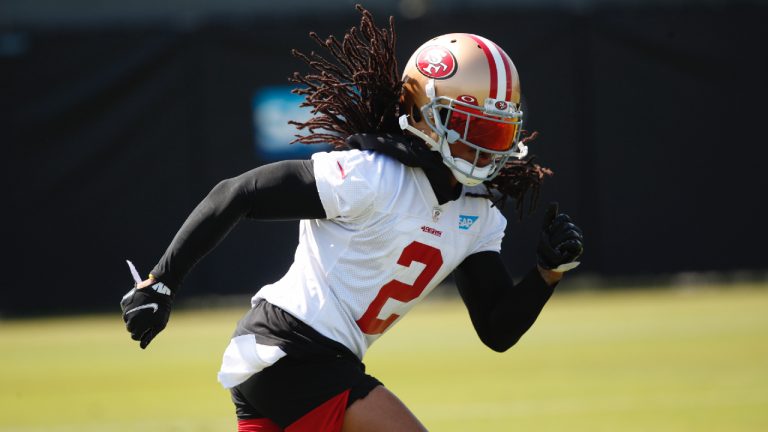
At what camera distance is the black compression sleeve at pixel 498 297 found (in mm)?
3924

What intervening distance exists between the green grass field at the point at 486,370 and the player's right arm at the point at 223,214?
2.83m

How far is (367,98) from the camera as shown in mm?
3977

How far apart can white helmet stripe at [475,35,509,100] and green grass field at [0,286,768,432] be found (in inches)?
108

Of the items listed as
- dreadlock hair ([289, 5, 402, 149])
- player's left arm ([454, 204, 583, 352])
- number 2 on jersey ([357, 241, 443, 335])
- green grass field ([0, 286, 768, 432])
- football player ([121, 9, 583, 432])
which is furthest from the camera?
green grass field ([0, 286, 768, 432])

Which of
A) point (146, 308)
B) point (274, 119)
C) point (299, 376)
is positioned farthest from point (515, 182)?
point (274, 119)

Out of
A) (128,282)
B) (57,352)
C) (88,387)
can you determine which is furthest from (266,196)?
(128,282)

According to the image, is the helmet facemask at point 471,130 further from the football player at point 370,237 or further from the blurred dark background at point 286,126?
the blurred dark background at point 286,126

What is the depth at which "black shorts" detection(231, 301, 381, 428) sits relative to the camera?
360cm

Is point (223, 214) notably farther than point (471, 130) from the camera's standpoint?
No

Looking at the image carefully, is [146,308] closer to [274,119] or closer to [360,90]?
[360,90]

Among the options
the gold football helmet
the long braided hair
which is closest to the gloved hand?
the long braided hair

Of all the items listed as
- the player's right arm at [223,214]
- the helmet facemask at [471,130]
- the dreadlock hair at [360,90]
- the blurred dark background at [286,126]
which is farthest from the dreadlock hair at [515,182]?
the blurred dark background at [286,126]

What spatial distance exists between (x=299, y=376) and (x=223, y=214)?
538mm

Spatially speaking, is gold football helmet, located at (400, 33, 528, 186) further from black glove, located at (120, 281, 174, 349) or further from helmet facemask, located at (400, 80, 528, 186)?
black glove, located at (120, 281, 174, 349)
